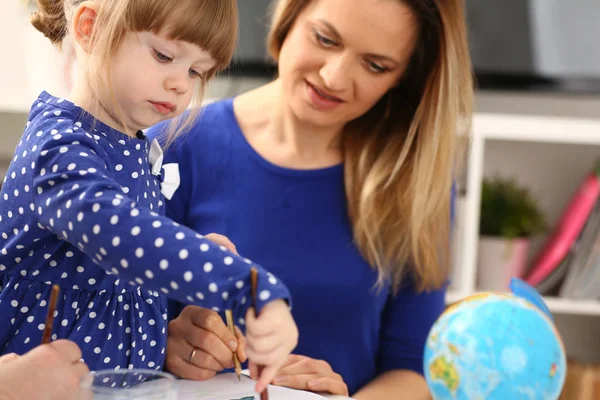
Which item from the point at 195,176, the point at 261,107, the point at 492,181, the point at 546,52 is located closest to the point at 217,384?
the point at 195,176

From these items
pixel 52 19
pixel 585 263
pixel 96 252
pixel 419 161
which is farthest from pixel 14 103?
pixel 96 252

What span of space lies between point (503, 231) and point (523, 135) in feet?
1.01

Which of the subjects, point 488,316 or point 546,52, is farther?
point 546,52

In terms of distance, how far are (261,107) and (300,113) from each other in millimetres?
167

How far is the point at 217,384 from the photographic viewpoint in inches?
37.1

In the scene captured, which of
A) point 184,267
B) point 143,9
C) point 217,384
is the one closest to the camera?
point 184,267

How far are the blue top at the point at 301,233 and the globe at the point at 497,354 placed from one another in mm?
529

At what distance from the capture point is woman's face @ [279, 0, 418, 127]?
1330mm

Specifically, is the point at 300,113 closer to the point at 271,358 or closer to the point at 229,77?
the point at 271,358

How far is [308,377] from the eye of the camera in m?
1.11

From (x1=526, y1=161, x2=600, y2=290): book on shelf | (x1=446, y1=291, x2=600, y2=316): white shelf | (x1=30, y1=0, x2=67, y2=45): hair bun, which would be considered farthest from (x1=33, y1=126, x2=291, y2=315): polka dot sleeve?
(x1=526, y1=161, x2=600, y2=290): book on shelf

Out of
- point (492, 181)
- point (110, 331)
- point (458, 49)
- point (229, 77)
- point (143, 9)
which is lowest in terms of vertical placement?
point (492, 181)

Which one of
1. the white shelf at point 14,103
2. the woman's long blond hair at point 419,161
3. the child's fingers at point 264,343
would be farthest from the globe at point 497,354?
the white shelf at point 14,103

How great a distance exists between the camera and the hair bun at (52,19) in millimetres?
923
